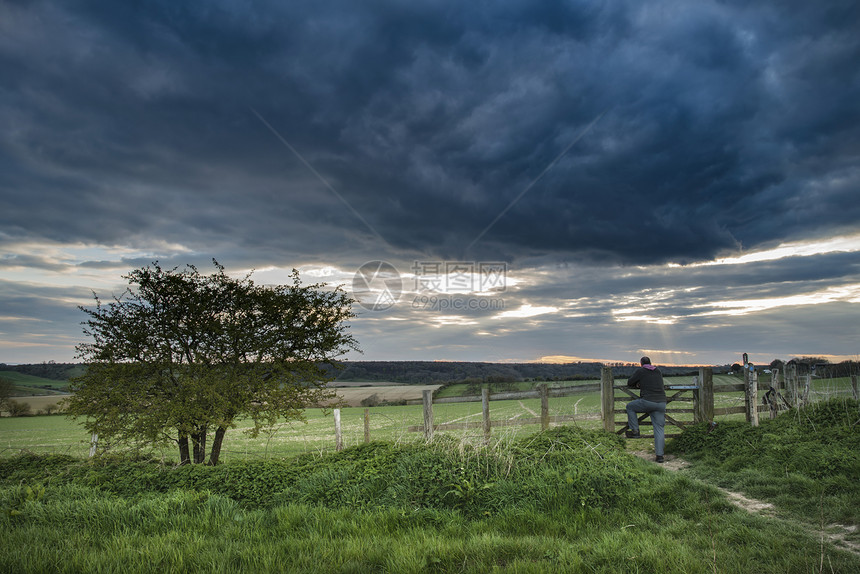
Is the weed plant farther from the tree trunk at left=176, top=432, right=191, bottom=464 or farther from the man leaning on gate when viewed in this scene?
the tree trunk at left=176, top=432, right=191, bottom=464

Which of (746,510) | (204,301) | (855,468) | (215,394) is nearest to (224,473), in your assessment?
Answer: (215,394)

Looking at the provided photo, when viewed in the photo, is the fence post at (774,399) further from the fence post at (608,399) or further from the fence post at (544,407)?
the fence post at (544,407)

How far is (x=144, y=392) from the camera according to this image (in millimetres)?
11359

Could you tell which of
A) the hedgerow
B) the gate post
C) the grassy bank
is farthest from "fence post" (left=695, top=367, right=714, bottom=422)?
the grassy bank

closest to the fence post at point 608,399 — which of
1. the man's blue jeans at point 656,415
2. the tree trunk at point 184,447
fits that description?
the man's blue jeans at point 656,415

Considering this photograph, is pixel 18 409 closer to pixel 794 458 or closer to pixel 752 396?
pixel 752 396

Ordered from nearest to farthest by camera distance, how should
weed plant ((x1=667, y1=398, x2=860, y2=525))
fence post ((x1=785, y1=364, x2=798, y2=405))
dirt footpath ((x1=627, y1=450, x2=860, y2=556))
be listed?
dirt footpath ((x1=627, y1=450, x2=860, y2=556)), weed plant ((x1=667, y1=398, x2=860, y2=525)), fence post ((x1=785, y1=364, x2=798, y2=405))

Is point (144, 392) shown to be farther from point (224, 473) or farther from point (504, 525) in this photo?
point (504, 525)

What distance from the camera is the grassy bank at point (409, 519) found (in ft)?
16.1

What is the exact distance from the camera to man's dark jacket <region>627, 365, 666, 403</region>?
1223 centimetres

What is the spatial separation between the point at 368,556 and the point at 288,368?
8016mm

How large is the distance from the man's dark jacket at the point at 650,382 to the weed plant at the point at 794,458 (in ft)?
5.34

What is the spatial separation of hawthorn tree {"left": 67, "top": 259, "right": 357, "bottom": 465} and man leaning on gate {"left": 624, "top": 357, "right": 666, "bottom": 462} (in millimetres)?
8196

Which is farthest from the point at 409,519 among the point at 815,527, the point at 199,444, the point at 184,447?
the point at 184,447
